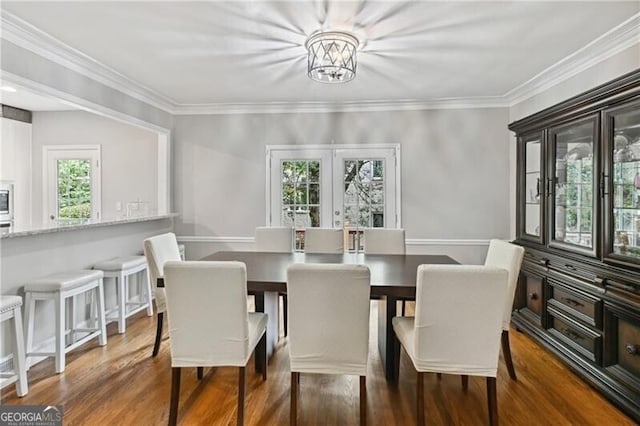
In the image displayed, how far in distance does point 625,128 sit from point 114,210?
18.3 ft

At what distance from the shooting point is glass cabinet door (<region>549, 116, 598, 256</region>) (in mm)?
2746

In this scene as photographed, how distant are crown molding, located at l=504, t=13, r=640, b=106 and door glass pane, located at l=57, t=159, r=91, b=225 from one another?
564cm

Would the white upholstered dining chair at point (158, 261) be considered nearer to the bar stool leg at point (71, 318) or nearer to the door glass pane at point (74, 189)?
the bar stool leg at point (71, 318)

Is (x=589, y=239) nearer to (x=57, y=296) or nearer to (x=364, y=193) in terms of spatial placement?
(x=364, y=193)

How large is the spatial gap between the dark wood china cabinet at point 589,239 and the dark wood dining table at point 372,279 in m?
0.95

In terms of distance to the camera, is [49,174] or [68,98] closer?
[68,98]

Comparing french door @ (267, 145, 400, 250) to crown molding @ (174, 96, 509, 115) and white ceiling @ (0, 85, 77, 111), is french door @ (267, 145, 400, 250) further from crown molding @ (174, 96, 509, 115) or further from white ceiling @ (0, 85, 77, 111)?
white ceiling @ (0, 85, 77, 111)

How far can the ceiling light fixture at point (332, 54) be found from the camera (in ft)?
8.62

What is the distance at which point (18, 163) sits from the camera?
5160 mm

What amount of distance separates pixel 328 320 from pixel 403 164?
3092 mm

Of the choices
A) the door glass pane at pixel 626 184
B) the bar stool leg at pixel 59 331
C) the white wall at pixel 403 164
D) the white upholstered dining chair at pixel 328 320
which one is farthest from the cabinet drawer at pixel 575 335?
the bar stool leg at pixel 59 331

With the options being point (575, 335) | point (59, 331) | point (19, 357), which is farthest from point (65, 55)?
point (575, 335)

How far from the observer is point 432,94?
4.27 metres

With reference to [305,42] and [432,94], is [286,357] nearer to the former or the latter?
[305,42]
